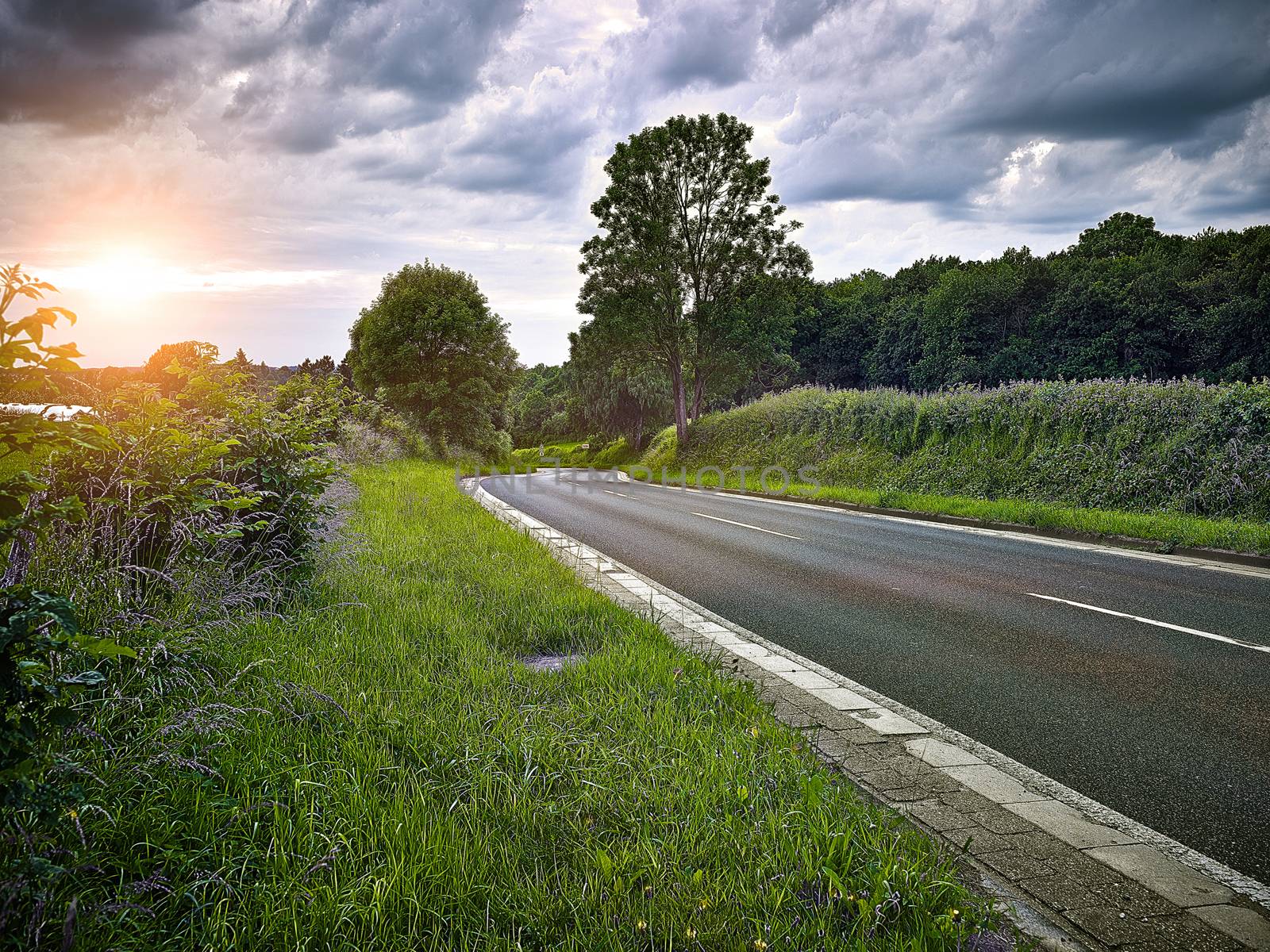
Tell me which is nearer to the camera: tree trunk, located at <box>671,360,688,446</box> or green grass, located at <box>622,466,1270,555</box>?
green grass, located at <box>622,466,1270,555</box>

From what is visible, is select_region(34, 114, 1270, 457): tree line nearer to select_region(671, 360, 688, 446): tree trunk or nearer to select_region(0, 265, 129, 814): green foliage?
select_region(671, 360, 688, 446): tree trunk

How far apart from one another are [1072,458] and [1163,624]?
978 cm

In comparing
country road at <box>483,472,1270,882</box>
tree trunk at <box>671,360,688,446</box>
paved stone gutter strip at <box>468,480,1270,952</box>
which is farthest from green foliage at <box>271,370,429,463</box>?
tree trunk at <box>671,360,688,446</box>

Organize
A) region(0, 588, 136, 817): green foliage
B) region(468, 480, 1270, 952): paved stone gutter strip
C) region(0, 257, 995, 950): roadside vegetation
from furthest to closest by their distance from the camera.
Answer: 1. region(468, 480, 1270, 952): paved stone gutter strip
2. region(0, 257, 995, 950): roadside vegetation
3. region(0, 588, 136, 817): green foliage

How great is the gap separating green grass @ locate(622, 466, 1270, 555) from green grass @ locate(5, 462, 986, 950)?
9.11 m

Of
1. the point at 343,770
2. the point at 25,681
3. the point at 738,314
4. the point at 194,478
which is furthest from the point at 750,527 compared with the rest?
the point at 738,314

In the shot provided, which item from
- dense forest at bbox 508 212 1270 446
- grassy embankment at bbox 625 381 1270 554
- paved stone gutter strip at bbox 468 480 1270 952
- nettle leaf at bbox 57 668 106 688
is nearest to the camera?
nettle leaf at bbox 57 668 106 688

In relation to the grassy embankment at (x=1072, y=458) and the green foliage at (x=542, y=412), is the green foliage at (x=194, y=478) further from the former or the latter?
the green foliage at (x=542, y=412)

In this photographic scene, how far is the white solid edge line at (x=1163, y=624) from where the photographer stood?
18.9 feet

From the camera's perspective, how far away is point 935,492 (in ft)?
56.6

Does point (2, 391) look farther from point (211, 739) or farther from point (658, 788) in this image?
point (658, 788)

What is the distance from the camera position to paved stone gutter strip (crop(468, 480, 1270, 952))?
253 cm

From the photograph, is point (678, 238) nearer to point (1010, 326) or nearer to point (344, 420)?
point (344, 420)

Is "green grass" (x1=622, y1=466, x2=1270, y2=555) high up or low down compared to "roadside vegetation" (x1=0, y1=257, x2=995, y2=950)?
down
